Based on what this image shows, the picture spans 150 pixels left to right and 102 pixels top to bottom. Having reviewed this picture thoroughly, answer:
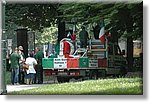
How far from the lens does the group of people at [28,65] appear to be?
38719 mm

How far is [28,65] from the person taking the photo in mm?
38781

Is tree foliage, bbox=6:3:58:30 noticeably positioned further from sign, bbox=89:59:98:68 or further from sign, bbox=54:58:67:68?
sign, bbox=89:59:98:68

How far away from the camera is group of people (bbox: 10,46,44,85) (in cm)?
3872

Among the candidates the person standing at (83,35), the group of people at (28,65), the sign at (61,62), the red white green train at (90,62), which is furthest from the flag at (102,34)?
the group of people at (28,65)

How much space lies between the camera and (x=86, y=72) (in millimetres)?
38781

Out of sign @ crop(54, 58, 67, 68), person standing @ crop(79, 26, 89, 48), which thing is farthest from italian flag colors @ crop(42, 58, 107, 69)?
person standing @ crop(79, 26, 89, 48)

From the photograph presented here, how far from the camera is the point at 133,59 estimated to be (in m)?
38.7

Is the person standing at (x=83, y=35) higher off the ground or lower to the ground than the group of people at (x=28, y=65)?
higher

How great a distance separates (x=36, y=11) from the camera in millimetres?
38750

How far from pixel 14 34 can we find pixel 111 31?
4.50 feet

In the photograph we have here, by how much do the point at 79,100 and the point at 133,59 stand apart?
958mm

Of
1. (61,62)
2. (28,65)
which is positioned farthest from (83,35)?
(28,65)

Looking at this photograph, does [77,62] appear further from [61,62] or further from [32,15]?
[32,15]

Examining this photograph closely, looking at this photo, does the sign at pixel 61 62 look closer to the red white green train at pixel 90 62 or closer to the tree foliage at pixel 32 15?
the red white green train at pixel 90 62
